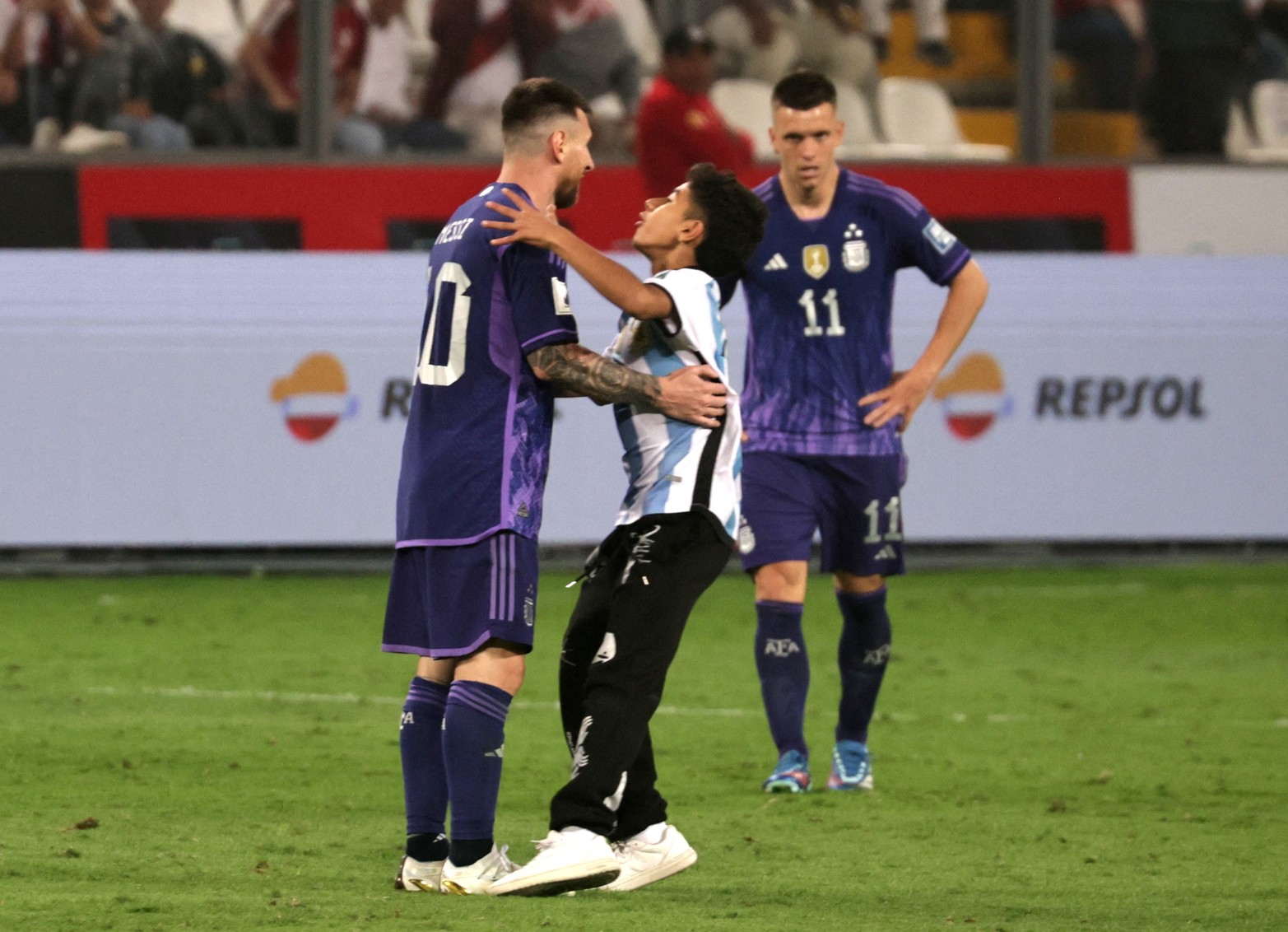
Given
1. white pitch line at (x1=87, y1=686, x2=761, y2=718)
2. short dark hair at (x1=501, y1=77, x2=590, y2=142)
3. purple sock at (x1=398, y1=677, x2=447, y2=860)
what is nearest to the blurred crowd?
white pitch line at (x1=87, y1=686, x2=761, y2=718)

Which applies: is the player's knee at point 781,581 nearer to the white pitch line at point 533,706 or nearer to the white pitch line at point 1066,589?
the white pitch line at point 533,706

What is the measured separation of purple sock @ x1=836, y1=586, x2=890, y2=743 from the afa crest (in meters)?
1.04

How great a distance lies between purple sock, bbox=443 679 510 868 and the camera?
16.8 feet

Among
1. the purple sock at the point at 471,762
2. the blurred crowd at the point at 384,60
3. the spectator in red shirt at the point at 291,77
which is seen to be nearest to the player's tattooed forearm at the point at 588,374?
the purple sock at the point at 471,762

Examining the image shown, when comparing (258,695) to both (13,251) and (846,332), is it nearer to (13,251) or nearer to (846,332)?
(846,332)

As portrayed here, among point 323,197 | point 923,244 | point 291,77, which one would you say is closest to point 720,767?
point 923,244

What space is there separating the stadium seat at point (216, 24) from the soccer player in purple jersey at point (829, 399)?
743 cm

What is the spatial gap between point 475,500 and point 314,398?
6910mm

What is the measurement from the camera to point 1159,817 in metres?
6.57

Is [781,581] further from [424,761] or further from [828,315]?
[424,761]

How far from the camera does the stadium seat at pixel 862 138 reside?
14.6 metres

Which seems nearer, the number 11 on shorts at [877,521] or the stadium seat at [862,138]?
the number 11 on shorts at [877,521]

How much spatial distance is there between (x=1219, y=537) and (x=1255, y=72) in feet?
14.0

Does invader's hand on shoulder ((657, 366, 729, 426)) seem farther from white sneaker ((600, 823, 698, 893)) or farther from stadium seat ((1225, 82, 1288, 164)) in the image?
Answer: stadium seat ((1225, 82, 1288, 164))
